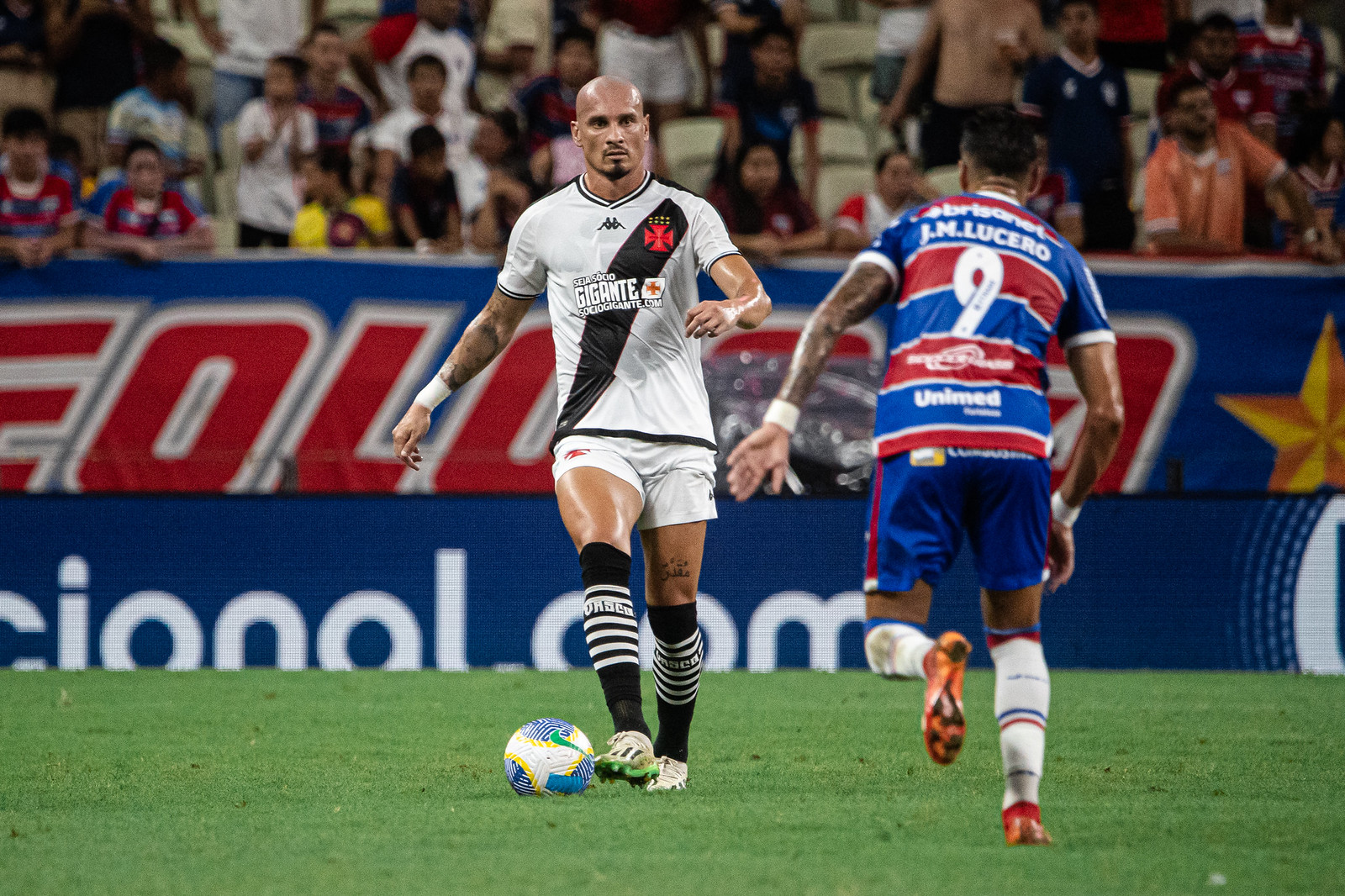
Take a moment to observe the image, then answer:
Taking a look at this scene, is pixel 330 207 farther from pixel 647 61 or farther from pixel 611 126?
pixel 611 126

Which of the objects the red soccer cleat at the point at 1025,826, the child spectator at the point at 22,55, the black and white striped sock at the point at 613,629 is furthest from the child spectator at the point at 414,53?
the red soccer cleat at the point at 1025,826

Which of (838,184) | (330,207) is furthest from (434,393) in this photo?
(838,184)

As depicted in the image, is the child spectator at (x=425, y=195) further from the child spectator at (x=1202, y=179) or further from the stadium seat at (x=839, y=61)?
the child spectator at (x=1202, y=179)

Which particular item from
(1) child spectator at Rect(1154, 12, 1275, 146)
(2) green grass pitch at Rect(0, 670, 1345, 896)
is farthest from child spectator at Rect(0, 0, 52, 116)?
(1) child spectator at Rect(1154, 12, 1275, 146)

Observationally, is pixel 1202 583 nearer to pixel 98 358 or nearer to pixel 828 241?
pixel 828 241

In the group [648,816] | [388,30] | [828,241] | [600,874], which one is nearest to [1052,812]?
[648,816]

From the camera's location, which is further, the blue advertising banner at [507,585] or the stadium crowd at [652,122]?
the stadium crowd at [652,122]

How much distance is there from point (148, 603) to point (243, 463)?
1084mm

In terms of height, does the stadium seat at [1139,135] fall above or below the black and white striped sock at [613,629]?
above

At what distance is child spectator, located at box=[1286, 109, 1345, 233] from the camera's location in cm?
1222

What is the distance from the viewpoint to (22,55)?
12.1 metres

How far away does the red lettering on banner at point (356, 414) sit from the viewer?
9.99 m

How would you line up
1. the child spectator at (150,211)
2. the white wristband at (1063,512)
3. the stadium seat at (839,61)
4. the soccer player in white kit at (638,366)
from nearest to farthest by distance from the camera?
the white wristband at (1063,512), the soccer player in white kit at (638,366), the child spectator at (150,211), the stadium seat at (839,61)

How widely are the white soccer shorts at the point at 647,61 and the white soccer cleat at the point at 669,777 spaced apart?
794cm
